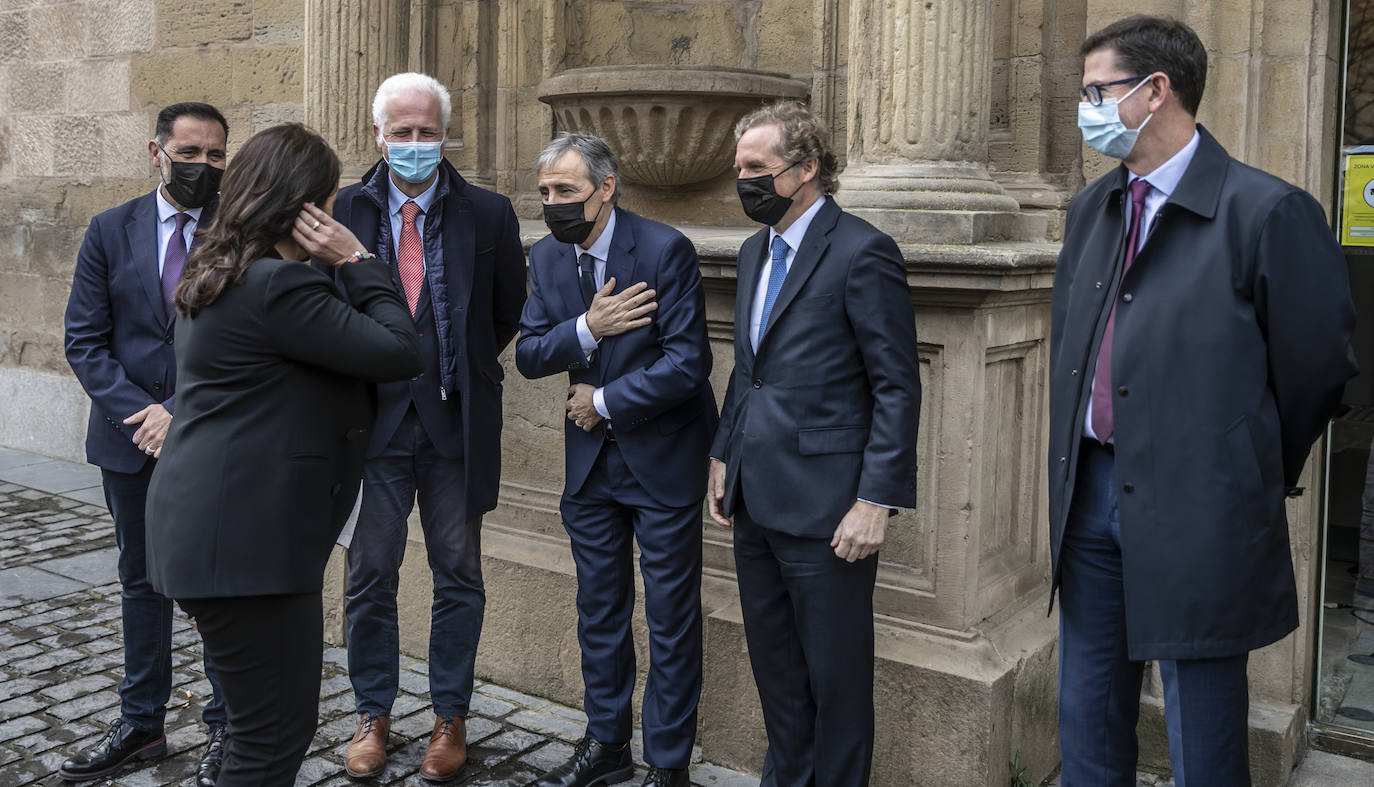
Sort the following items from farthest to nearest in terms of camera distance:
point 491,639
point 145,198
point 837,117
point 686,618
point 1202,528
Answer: point 837,117
point 491,639
point 145,198
point 686,618
point 1202,528

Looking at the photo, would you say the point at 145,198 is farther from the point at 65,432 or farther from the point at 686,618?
the point at 65,432

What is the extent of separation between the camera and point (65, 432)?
8773 millimetres

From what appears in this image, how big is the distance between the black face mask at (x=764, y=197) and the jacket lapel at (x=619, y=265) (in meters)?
0.52

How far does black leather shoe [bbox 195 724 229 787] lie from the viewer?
3891 millimetres

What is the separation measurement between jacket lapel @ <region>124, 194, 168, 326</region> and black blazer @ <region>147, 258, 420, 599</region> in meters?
1.27

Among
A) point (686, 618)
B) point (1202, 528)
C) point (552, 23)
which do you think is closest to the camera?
point (1202, 528)

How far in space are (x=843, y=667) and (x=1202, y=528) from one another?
107 centimetres

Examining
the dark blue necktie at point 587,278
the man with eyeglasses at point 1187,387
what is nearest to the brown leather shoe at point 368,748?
the dark blue necktie at point 587,278

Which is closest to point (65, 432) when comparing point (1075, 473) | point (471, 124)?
point (471, 124)

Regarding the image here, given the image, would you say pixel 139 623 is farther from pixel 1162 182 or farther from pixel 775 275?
pixel 1162 182

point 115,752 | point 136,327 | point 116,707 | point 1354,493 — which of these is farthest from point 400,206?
point 1354,493

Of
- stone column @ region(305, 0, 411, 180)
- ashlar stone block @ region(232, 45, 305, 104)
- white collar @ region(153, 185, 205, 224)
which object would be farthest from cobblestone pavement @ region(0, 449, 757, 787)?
ashlar stone block @ region(232, 45, 305, 104)

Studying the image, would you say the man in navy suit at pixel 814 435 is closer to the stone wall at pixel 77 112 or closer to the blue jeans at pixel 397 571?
the blue jeans at pixel 397 571

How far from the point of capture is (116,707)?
4578 millimetres
